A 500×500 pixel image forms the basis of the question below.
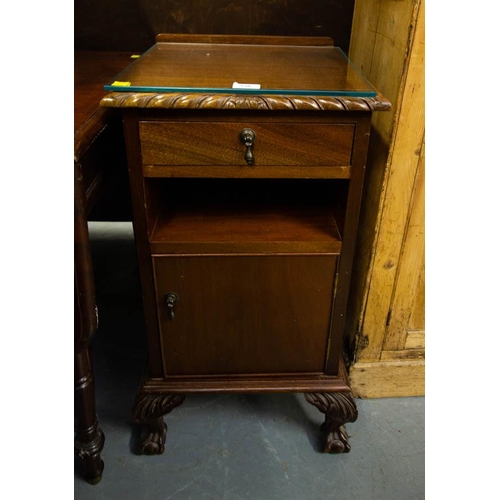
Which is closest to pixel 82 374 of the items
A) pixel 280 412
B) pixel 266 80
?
pixel 280 412

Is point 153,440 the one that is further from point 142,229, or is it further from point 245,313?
point 142,229

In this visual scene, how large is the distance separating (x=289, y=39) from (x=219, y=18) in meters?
0.24

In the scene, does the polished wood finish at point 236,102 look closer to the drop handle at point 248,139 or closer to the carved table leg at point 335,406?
the drop handle at point 248,139

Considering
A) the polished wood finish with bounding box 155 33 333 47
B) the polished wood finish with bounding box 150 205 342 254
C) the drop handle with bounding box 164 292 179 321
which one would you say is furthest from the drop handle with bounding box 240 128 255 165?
the polished wood finish with bounding box 155 33 333 47

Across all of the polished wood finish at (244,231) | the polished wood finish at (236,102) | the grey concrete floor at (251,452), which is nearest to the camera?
the polished wood finish at (236,102)

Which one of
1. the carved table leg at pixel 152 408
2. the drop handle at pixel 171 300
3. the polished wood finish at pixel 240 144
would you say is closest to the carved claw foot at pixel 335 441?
the carved table leg at pixel 152 408

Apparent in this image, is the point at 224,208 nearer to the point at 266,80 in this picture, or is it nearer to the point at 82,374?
the point at 266,80

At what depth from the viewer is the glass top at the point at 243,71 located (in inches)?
30.3

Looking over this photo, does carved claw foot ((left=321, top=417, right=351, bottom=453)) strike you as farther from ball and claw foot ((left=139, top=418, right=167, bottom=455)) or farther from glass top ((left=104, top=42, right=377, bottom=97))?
glass top ((left=104, top=42, right=377, bottom=97))

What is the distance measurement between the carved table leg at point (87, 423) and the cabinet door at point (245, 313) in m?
0.16

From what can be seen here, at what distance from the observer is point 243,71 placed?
891 mm

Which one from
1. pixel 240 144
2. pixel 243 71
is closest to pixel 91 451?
pixel 240 144

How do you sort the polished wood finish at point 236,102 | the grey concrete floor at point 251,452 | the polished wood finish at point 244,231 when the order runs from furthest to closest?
the grey concrete floor at point 251,452 → the polished wood finish at point 244,231 → the polished wood finish at point 236,102

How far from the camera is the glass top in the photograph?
769 mm
